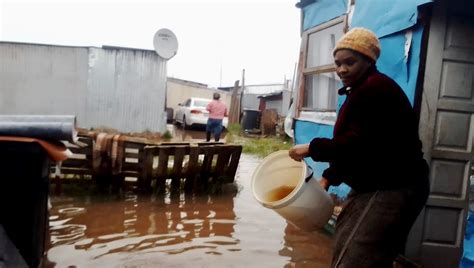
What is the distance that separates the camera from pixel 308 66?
620 centimetres

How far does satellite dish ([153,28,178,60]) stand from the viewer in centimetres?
1210

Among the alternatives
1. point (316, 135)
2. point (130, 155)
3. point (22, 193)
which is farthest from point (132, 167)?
Result: point (22, 193)

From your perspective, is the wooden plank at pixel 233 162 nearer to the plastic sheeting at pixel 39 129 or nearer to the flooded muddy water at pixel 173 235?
the flooded muddy water at pixel 173 235

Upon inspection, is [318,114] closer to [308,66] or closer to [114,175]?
[308,66]

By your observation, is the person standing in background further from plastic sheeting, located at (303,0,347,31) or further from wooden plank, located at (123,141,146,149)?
wooden plank, located at (123,141,146,149)

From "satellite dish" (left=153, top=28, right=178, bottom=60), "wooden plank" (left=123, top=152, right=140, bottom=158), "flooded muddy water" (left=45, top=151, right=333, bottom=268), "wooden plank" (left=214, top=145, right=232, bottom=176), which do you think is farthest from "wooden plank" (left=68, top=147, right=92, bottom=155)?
"satellite dish" (left=153, top=28, right=178, bottom=60)

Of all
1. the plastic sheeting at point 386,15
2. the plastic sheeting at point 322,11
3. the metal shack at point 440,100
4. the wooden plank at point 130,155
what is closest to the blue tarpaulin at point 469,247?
the metal shack at point 440,100

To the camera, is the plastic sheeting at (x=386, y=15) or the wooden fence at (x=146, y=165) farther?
the wooden fence at (x=146, y=165)

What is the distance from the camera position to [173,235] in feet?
14.8

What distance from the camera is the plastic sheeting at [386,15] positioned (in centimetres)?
362

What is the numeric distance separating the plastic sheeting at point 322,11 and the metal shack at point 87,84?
7.29 metres

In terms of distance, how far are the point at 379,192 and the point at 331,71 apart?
147 inches

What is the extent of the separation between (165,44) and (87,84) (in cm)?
280

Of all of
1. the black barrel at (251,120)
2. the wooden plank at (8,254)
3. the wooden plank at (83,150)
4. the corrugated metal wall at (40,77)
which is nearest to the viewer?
the wooden plank at (8,254)
